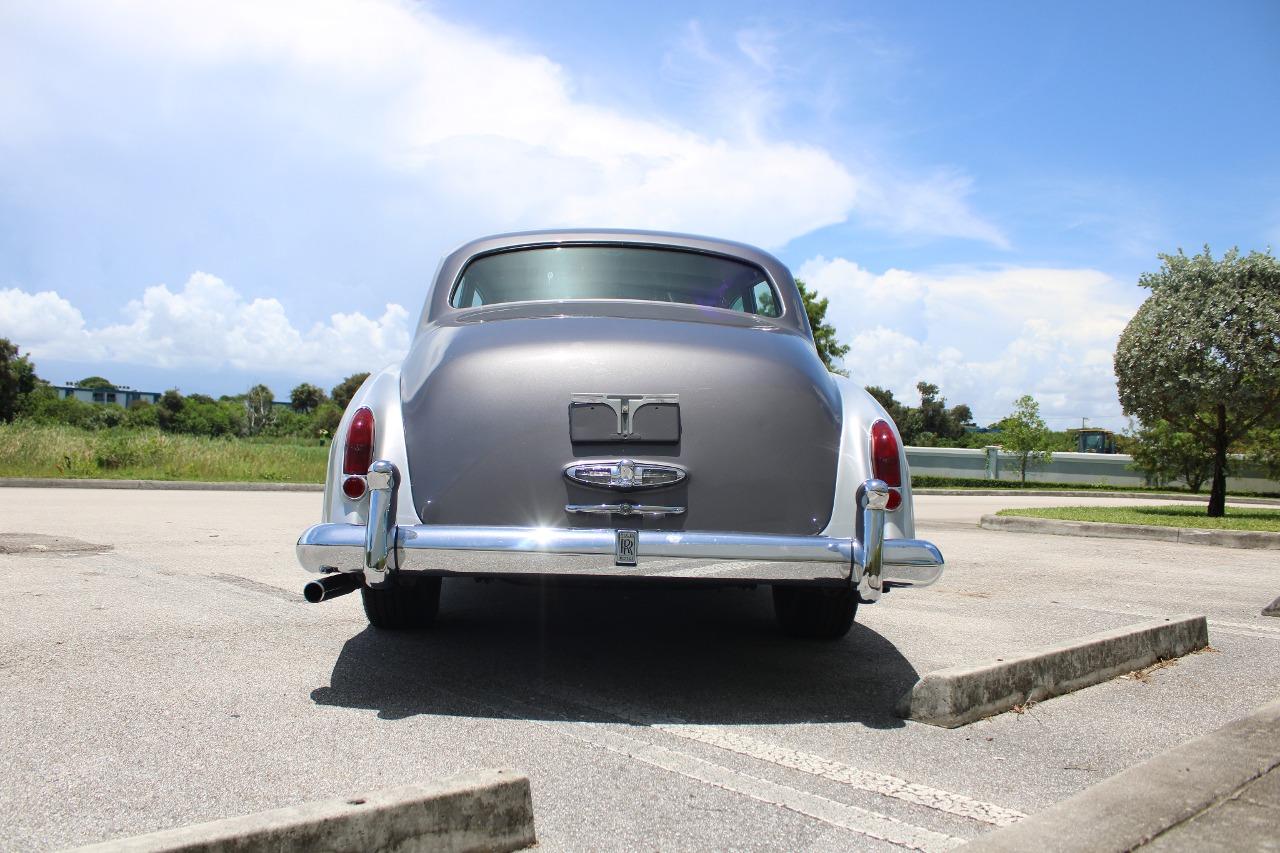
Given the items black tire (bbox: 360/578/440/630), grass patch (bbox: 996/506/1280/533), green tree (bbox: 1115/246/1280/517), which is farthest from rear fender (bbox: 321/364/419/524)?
green tree (bbox: 1115/246/1280/517)

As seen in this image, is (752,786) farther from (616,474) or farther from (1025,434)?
(1025,434)

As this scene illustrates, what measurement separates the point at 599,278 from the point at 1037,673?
2.44m

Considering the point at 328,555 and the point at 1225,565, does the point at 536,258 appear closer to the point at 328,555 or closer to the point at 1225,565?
the point at 328,555

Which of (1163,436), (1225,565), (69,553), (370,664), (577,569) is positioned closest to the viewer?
(577,569)

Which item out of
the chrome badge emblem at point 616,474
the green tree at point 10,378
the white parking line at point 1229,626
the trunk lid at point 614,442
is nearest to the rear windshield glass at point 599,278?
the trunk lid at point 614,442

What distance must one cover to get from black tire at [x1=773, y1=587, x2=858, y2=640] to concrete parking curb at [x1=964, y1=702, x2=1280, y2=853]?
1.71 meters

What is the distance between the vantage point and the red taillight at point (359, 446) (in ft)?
11.7

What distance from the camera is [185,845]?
1704mm

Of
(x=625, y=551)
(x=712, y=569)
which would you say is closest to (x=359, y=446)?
(x=625, y=551)

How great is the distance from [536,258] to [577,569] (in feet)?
5.93

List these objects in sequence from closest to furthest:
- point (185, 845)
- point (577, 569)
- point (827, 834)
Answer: point (185, 845)
point (827, 834)
point (577, 569)

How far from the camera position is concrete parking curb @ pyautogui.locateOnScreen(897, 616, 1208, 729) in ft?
11.2

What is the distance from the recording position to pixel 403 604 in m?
4.42

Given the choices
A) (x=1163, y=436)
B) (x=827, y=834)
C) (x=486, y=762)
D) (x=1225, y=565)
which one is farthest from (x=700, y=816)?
(x=1163, y=436)
